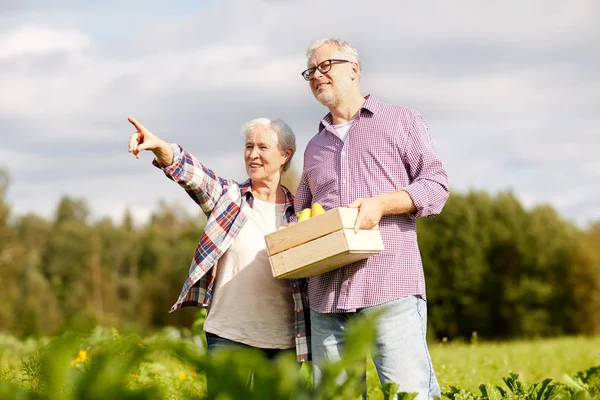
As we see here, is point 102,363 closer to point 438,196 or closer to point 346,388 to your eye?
point 346,388

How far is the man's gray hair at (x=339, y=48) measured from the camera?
369 centimetres

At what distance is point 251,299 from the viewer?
3.86 meters

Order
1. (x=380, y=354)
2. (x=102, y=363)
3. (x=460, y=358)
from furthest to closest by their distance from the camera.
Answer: (x=460, y=358) → (x=380, y=354) → (x=102, y=363)

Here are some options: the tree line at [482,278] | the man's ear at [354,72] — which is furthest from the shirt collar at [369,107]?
the tree line at [482,278]

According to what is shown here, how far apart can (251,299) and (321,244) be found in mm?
717

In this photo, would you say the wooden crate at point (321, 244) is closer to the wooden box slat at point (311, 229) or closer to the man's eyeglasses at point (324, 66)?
the wooden box slat at point (311, 229)

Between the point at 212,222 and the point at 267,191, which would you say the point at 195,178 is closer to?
the point at 212,222

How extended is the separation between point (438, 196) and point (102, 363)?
2651 millimetres

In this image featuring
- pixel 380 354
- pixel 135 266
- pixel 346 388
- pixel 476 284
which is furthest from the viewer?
pixel 135 266

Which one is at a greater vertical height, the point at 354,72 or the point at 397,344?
the point at 354,72

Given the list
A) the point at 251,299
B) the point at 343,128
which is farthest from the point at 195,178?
the point at 343,128

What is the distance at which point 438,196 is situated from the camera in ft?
11.6

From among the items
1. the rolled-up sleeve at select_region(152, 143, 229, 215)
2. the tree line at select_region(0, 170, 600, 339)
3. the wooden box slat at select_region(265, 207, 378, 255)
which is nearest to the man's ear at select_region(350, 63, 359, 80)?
the wooden box slat at select_region(265, 207, 378, 255)

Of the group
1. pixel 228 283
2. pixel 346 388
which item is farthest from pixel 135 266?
pixel 346 388
